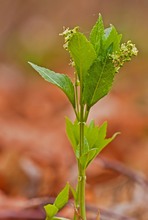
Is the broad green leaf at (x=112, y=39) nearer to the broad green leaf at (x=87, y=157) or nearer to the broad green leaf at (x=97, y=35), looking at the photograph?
the broad green leaf at (x=97, y=35)

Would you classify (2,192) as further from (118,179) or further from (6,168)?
(118,179)

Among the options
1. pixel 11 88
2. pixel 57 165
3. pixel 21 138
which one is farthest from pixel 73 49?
pixel 11 88

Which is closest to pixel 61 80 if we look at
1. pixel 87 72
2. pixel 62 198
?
pixel 87 72

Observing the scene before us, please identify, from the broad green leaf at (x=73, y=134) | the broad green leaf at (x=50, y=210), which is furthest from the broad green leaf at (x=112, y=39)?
the broad green leaf at (x=50, y=210)

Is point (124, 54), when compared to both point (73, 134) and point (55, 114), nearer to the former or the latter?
point (73, 134)

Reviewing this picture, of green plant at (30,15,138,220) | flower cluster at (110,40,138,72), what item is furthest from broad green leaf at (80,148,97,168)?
flower cluster at (110,40,138,72)

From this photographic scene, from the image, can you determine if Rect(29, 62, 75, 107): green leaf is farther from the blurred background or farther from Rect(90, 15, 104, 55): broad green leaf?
the blurred background
